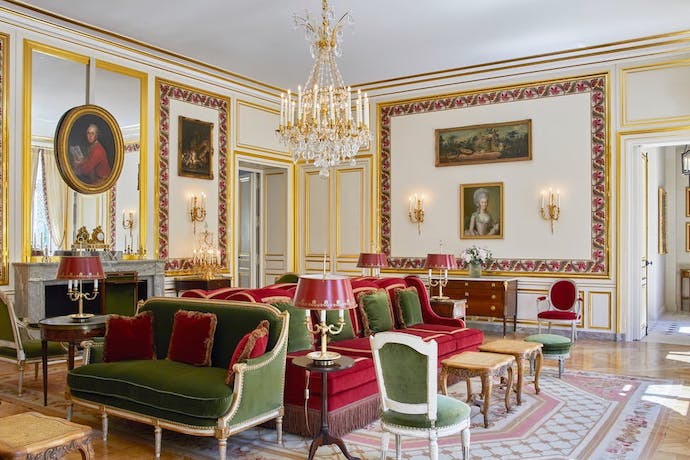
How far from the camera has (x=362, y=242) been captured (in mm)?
10695

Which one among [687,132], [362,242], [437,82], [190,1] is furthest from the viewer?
[362,242]

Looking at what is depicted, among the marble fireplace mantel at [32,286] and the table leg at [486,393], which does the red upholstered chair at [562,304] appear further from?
the marble fireplace mantel at [32,286]

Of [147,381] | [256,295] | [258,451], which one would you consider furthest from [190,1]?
[258,451]

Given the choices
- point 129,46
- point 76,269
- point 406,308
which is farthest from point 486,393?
point 129,46

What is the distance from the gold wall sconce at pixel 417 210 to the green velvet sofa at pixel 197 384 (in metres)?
5.86

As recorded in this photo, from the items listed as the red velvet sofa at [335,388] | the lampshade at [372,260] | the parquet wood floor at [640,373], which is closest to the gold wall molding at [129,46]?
the lampshade at [372,260]

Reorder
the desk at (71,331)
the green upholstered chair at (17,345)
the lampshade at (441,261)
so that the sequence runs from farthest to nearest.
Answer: the lampshade at (441,261)
the green upholstered chair at (17,345)
the desk at (71,331)

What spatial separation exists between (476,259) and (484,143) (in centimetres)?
186

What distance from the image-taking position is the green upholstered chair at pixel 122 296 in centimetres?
784

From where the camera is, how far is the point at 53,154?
23.8ft

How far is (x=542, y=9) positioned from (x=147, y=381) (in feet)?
19.0

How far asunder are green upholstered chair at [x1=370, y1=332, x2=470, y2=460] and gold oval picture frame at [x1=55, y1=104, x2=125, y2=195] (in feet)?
17.7

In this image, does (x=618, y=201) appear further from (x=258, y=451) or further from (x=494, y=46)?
(x=258, y=451)

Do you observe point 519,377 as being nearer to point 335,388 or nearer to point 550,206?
point 335,388
